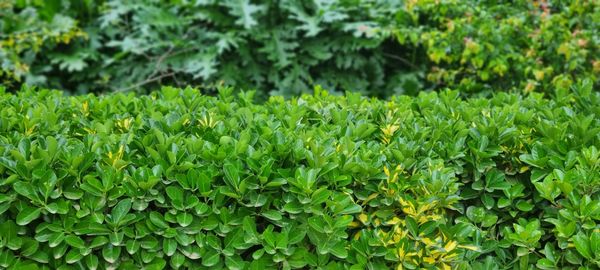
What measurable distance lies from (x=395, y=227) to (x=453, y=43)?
3.21 m

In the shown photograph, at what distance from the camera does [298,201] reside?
76.2 inches

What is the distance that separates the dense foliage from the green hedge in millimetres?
2877

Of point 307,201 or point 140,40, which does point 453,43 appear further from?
point 307,201

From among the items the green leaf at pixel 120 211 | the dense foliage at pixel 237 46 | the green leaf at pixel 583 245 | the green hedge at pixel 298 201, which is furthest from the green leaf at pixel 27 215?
the dense foliage at pixel 237 46

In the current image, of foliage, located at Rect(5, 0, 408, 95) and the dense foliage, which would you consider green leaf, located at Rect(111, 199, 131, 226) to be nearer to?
the dense foliage

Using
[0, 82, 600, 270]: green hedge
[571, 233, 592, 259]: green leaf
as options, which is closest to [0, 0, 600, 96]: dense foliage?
[0, 82, 600, 270]: green hedge

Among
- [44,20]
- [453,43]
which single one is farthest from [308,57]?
[44,20]

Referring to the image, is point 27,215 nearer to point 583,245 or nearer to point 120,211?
point 120,211

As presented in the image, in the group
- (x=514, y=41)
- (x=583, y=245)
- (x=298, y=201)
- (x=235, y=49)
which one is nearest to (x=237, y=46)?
(x=235, y=49)

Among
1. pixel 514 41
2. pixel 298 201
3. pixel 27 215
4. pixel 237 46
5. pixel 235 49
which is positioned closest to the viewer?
pixel 27 215

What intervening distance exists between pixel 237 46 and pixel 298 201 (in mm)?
3761

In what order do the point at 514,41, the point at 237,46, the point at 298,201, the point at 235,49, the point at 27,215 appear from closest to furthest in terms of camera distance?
the point at 27,215
the point at 298,201
the point at 514,41
the point at 237,46
the point at 235,49

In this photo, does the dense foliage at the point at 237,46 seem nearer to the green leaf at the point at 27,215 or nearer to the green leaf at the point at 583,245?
the green leaf at the point at 583,245

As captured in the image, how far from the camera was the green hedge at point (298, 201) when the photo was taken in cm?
188
